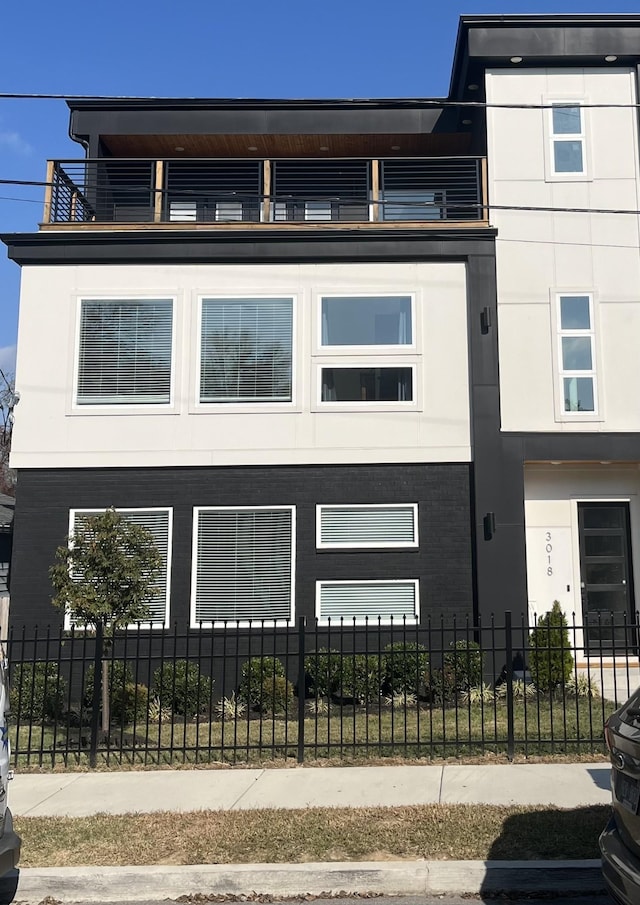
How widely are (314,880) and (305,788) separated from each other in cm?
219

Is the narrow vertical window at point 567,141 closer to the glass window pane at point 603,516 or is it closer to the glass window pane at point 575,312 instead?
the glass window pane at point 575,312

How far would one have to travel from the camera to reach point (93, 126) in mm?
15977

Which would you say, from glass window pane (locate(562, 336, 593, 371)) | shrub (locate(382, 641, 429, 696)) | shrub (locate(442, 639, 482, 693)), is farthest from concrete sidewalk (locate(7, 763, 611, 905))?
glass window pane (locate(562, 336, 593, 371))

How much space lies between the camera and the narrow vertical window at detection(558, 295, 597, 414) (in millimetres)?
13406

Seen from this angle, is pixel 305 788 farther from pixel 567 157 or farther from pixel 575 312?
pixel 567 157

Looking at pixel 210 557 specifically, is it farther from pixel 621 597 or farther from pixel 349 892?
pixel 349 892

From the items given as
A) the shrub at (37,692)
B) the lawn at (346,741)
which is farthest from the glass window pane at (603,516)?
the shrub at (37,692)

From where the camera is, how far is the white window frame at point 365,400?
43.6 feet

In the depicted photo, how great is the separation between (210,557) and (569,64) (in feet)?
33.7

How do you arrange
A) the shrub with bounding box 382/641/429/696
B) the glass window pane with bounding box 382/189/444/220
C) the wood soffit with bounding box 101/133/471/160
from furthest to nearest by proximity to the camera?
the wood soffit with bounding box 101/133/471/160 → the glass window pane with bounding box 382/189/444/220 → the shrub with bounding box 382/641/429/696

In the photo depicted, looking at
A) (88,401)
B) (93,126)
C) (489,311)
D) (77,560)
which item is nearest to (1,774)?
Answer: (77,560)

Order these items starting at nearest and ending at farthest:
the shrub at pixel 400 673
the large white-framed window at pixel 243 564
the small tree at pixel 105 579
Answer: the small tree at pixel 105 579 → the shrub at pixel 400 673 → the large white-framed window at pixel 243 564

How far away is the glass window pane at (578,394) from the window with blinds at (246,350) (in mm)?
4446

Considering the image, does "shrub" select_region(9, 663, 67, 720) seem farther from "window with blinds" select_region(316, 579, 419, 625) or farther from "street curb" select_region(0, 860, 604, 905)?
"street curb" select_region(0, 860, 604, 905)
